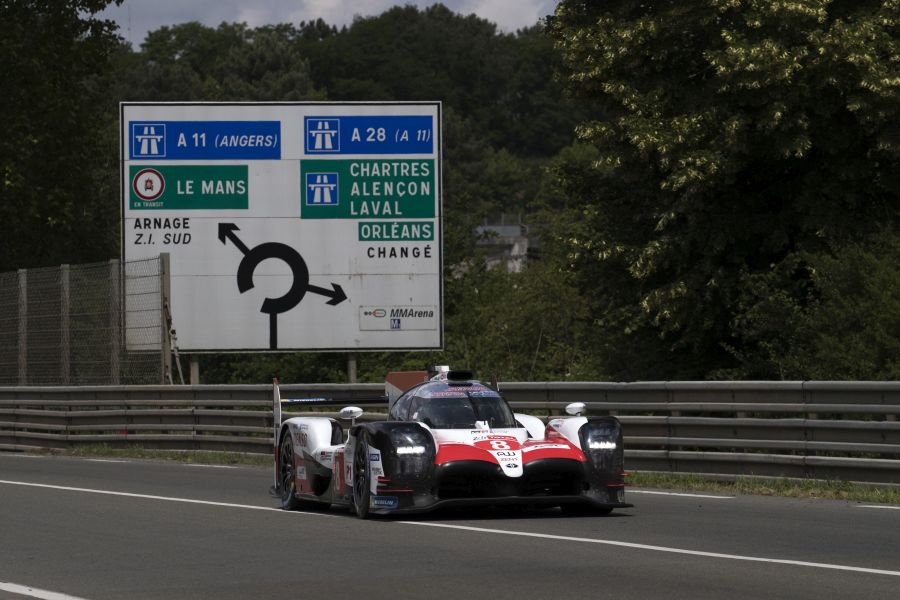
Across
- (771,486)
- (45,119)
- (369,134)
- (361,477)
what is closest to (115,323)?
(369,134)

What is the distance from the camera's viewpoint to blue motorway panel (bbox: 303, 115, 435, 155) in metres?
26.8

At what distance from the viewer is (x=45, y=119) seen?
41156mm

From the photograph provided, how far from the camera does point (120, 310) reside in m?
26.4

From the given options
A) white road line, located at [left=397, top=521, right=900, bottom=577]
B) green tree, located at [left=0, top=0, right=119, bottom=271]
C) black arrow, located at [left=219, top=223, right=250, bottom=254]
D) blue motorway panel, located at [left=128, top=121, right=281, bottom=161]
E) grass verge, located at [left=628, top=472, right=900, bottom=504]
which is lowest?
grass verge, located at [left=628, top=472, right=900, bottom=504]

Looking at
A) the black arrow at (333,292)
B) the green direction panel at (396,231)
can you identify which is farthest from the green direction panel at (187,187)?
the green direction panel at (396,231)

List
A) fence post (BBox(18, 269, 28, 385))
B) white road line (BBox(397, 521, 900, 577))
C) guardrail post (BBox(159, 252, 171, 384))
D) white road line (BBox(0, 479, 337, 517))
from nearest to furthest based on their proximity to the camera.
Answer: white road line (BBox(397, 521, 900, 577)) → white road line (BBox(0, 479, 337, 517)) → guardrail post (BBox(159, 252, 171, 384)) → fence post (BBox(18, 269, 28, 385))

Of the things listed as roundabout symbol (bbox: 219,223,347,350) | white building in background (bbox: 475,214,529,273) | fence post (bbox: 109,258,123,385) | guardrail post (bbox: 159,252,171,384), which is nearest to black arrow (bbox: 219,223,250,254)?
roundabout symbol (bbox: 219,223,347,350)

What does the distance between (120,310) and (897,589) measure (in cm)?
1962

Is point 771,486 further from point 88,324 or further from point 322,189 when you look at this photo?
point 88,324

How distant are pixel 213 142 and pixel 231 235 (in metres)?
1.59

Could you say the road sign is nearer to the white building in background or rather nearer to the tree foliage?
the tree foliage

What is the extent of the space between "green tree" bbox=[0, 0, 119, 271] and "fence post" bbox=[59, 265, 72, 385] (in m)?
12.0

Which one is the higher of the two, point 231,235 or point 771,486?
point 231,235

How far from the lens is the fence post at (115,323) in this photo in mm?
26281
